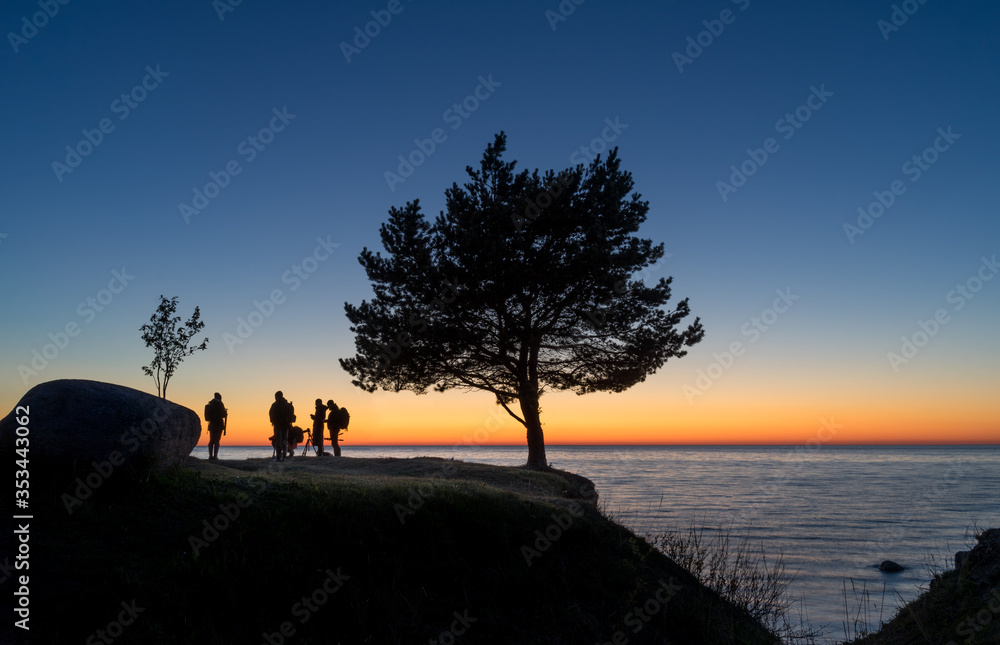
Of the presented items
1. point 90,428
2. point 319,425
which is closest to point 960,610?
point 90,428

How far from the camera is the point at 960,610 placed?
297 inches

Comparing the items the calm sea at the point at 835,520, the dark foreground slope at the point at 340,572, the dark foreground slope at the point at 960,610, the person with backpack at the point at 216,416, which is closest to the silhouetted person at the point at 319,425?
the person with backpack at the point at 216,416

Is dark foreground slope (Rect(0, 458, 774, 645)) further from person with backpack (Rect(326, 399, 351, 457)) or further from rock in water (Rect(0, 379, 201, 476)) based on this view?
person with backpack (Rect(326, 399, 351, 457))

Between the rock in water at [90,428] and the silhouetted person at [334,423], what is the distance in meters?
16.8

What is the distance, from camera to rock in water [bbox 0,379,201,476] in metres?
7.82

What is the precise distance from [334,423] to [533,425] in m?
9.05

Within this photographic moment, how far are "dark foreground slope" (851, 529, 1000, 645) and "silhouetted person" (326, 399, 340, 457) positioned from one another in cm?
2085

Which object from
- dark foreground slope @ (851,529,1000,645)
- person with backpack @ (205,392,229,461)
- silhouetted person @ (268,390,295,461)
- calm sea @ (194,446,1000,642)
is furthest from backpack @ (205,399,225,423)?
dark foreground slope @ (851,529,1000,645)

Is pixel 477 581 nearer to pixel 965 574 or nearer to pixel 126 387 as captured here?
pixel 126 387

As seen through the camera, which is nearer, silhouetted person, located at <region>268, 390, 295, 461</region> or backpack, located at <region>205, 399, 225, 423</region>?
backpack, located at <region>205, 399, 225, 423</region>

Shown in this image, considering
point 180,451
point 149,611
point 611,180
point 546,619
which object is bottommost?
point 546,619

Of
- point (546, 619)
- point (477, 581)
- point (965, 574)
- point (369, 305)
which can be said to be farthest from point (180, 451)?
point (369, 305)

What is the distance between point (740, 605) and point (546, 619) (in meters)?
4.12

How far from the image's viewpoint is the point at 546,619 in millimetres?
7715
